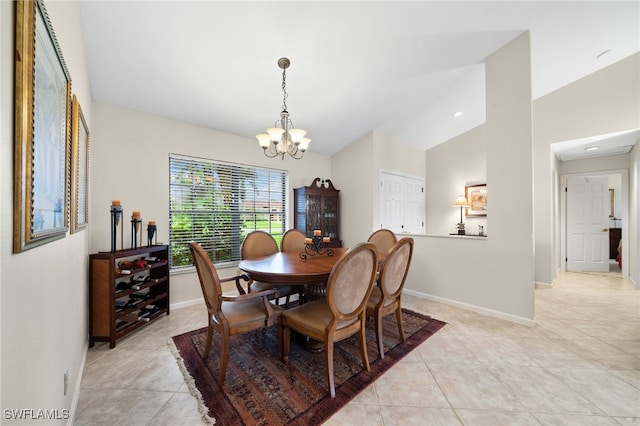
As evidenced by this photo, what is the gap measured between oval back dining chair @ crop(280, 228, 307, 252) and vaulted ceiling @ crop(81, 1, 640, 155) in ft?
5.39

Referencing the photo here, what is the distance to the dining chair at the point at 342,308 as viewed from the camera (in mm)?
1610

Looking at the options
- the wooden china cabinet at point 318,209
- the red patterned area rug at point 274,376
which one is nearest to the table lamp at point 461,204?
the wooden china cabinet at point 318,209

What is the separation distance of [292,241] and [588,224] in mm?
6097

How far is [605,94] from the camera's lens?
3518 millimetres

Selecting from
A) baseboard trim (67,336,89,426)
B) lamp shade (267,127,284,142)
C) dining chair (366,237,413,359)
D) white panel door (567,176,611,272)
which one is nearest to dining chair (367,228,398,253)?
dining chair (366,237,413,359)

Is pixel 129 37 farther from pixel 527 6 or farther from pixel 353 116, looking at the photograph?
pixel 527 6

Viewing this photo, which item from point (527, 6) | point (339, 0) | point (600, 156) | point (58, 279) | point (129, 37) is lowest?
point (58, 279)

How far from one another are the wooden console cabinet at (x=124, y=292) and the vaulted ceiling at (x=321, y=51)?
1.75m

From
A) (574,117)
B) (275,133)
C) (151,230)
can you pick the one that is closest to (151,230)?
(151,230)

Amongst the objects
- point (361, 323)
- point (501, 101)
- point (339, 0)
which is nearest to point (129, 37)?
point (339, 0)

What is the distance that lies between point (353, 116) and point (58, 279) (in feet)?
11.7

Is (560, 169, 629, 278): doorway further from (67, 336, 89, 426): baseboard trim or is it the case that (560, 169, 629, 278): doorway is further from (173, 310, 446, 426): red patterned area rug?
(67, 336, 89, 426): baseboard trim

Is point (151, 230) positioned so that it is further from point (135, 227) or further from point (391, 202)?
point (391, 202)

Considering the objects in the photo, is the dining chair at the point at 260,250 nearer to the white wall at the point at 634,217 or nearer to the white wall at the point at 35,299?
the white wall at the point at 35,299
